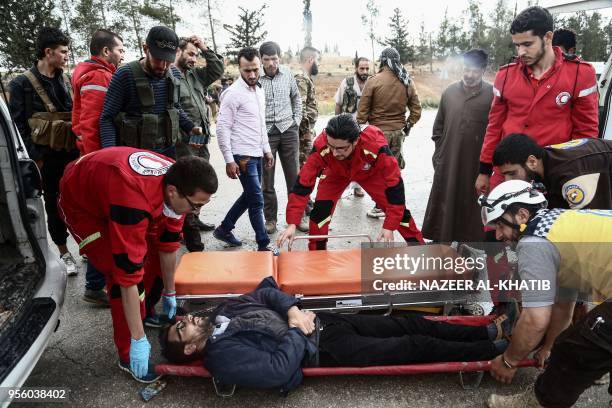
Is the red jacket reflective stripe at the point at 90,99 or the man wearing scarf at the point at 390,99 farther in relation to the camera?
the man wearing scarf at the point at 390,99

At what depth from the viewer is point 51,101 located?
142 inches

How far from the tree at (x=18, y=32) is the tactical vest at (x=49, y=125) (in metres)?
15.2

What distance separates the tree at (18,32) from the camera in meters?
16.1

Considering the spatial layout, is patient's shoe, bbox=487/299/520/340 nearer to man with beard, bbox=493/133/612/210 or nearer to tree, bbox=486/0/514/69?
man with beard, bbox=493/133/612/210

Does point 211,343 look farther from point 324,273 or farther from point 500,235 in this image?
point 500,235

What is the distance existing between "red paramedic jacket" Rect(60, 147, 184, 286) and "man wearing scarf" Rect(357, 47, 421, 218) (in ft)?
10.2

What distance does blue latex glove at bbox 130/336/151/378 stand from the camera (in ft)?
7.70

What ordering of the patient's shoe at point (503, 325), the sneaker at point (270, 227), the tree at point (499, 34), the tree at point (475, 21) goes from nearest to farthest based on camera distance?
1. the patient's shoe at point (503, 325)
2. the sneaker at point (270, 227)
3. the tree at point (499, 34)
4. the tree at point (475, 21)

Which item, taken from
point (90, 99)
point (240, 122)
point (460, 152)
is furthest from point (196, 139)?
point (460, 152)

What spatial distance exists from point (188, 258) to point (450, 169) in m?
2.46

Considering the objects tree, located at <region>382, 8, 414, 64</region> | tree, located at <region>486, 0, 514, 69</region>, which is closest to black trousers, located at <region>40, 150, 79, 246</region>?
tree, located at <region>486, 0, 514, 69</region>

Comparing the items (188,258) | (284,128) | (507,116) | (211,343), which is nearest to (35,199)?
(188,258)

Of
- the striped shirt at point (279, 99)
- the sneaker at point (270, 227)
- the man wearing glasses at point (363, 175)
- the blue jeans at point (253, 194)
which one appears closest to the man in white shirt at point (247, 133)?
the blue jeans at point (253, 194)

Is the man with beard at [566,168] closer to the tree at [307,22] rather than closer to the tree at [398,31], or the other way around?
the tree at [307,22]
